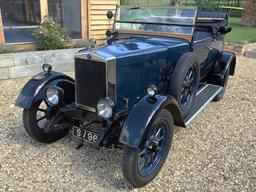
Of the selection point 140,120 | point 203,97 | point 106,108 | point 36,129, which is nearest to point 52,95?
point 36,129

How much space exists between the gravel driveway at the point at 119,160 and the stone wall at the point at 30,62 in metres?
1.70

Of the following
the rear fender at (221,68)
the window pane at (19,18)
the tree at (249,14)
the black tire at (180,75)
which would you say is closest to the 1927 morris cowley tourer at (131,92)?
the black tire at (180,75)

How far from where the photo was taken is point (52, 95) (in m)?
3.37

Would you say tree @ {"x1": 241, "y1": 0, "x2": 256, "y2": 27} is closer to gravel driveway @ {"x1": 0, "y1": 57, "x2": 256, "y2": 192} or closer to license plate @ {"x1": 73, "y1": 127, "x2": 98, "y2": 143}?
gravel driveway @ {"x1": 0, "y1": 57, "x2": 256, "y2": 192}

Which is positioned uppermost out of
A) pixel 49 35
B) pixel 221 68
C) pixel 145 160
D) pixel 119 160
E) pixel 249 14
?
pixel 249 14

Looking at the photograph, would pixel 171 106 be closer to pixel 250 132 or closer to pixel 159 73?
pixel 159 73

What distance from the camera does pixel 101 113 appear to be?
9.53ft

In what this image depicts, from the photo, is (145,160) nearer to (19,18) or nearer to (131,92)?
(131,92)

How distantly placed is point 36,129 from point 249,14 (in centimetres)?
1344

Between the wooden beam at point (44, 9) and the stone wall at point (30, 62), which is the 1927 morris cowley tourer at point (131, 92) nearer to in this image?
the stone wall at point (30, 62)

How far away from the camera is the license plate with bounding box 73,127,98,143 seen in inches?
117

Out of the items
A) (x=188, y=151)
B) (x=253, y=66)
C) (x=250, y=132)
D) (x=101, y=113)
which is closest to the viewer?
(x=101, y=113)

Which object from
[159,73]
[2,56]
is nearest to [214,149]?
[159,73]

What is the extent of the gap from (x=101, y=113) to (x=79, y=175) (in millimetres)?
720
